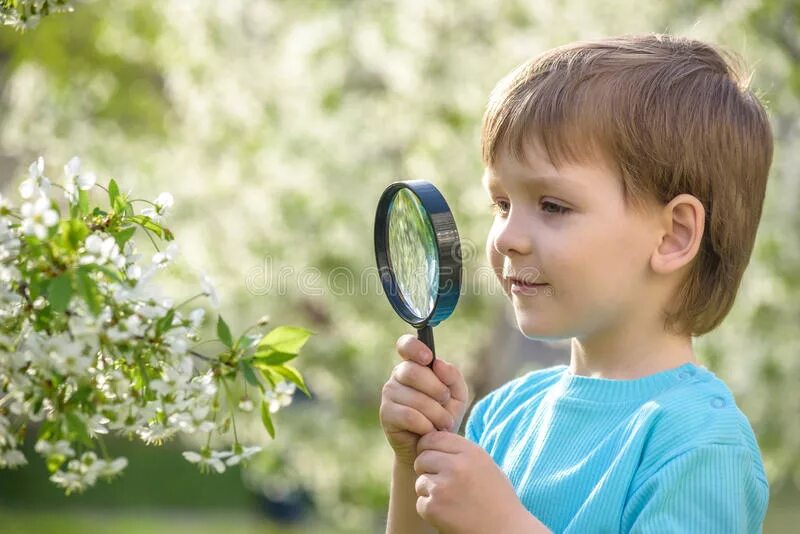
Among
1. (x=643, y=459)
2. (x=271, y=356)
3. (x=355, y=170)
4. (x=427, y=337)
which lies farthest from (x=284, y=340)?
(x=355, y=170)

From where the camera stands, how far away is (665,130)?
238cm

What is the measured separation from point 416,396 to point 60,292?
0.85 m

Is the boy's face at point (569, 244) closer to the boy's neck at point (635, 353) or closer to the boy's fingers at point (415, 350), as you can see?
the boy's neck at point (635, 353)

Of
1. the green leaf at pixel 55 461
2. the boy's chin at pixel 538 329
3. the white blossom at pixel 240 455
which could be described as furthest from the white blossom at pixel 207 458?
the boy's chin at pixel 538 329

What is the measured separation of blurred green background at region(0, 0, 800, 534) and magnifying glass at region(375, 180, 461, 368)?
3.63 meters

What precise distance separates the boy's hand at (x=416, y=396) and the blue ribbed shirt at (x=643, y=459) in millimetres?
258

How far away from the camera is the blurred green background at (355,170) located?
243 inches

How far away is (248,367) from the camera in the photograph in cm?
206

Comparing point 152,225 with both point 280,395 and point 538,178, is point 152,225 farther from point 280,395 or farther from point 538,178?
point 538,178

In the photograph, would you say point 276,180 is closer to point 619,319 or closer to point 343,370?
point 343,370

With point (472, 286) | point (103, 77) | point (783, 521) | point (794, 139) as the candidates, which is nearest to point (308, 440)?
point (472, 286)

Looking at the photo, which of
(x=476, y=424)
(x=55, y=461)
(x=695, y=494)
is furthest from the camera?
(x=476, y=424)

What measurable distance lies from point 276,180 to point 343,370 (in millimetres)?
1654

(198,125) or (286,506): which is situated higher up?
(198,125)
